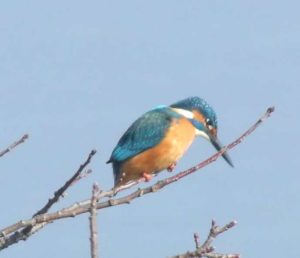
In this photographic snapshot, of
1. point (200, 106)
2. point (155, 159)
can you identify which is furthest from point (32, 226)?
point (200, 106)

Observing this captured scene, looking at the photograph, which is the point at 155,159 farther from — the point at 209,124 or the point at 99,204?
the point at 99,204

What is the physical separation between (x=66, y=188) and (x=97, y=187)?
0.90m

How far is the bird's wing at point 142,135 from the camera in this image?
26.7 ft

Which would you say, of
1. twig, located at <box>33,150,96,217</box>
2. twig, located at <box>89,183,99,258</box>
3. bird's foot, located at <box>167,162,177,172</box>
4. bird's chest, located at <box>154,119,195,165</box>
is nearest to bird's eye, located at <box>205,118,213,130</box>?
bird's chest, located at <box>154,119,195,165</box>

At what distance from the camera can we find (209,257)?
13.5 feet

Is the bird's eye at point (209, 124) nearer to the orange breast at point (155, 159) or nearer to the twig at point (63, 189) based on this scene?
the orange breast at point (155, 159)

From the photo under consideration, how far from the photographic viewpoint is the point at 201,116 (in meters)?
8.96

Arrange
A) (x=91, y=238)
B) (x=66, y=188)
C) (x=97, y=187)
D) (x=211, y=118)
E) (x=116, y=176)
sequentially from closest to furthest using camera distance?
(x=91, y=238), (x=97, y=187), (x=66, y=188), (x=116, y=176), (x=211, y=118)

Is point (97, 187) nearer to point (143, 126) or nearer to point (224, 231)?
point (224, 231)

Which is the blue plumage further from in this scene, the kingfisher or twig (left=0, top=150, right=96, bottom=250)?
twig (left=0, top=150, right=96, bottom=250)

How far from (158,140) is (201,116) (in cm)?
88

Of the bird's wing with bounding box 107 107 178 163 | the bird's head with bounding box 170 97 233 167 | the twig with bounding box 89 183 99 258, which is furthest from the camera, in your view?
the bird's head with bounding box 170 97 233 167

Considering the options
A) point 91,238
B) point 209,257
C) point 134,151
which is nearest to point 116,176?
point 134,151

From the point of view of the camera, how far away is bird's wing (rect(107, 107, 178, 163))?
815cm
